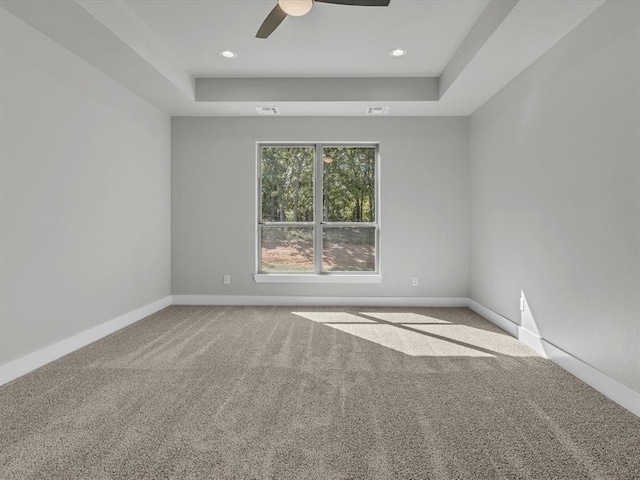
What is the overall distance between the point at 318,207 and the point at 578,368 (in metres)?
3.33

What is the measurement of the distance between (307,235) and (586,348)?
131 inches

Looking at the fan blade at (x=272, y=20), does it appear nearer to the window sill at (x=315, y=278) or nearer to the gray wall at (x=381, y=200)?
the gray wall at (x=381, y=200)

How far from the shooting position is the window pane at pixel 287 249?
16.1 ft

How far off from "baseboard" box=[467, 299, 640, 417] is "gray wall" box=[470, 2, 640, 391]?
48mm

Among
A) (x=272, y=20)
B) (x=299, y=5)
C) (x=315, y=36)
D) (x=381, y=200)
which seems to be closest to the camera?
(x=299, y=5)

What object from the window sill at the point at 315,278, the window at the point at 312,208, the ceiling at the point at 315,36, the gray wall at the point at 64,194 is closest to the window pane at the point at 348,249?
the window at the point at 312,208

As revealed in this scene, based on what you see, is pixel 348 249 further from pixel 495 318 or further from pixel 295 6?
pixel 295 6

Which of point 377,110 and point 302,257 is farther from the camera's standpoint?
point 302,257

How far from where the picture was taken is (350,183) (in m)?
4.89

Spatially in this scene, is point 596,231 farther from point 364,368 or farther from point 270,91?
point 270,91

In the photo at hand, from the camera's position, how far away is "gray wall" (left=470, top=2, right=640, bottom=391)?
2080 mm

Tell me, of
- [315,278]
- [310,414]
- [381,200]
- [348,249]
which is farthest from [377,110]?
[310,414]

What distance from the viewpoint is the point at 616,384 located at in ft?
7.05

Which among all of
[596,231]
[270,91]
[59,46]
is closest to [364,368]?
[596,231]
